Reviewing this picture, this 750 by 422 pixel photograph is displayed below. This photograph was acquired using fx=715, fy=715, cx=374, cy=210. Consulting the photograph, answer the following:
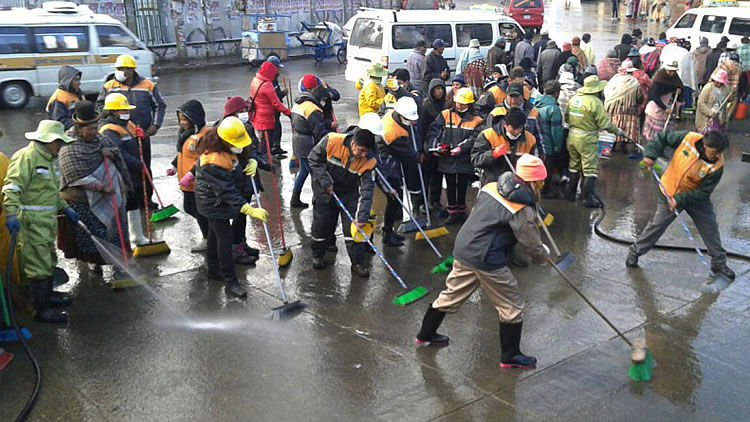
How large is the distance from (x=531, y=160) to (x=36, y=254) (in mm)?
4274

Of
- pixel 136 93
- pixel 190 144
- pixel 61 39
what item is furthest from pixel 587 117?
pixel 61 39

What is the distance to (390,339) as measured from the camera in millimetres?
6180

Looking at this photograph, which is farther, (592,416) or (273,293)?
(273,293)

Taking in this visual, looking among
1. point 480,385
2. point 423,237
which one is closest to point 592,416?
point 480,385

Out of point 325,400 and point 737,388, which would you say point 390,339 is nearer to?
point 325,400

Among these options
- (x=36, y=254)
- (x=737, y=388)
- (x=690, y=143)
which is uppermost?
(x=690, y=143)

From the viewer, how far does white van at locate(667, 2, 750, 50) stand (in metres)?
18.6

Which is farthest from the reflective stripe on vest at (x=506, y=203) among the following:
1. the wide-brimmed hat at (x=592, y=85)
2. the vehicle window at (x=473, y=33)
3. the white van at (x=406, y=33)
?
the vehicle window at (x=473, y=33)

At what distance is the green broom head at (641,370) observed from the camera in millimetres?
5436

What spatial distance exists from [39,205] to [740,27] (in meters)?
18.2

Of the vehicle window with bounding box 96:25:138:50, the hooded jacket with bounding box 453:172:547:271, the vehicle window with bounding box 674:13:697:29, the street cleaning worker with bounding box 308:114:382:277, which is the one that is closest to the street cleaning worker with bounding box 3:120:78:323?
the street cleaning worker with bounding box 308:114:382:277

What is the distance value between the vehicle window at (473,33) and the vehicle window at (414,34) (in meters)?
0.43

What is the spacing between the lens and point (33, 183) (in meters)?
6.16

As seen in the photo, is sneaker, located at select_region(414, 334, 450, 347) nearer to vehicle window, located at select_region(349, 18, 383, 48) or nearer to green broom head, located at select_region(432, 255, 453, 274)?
green broom head, located at select_region(432, 255, 453, 274)
